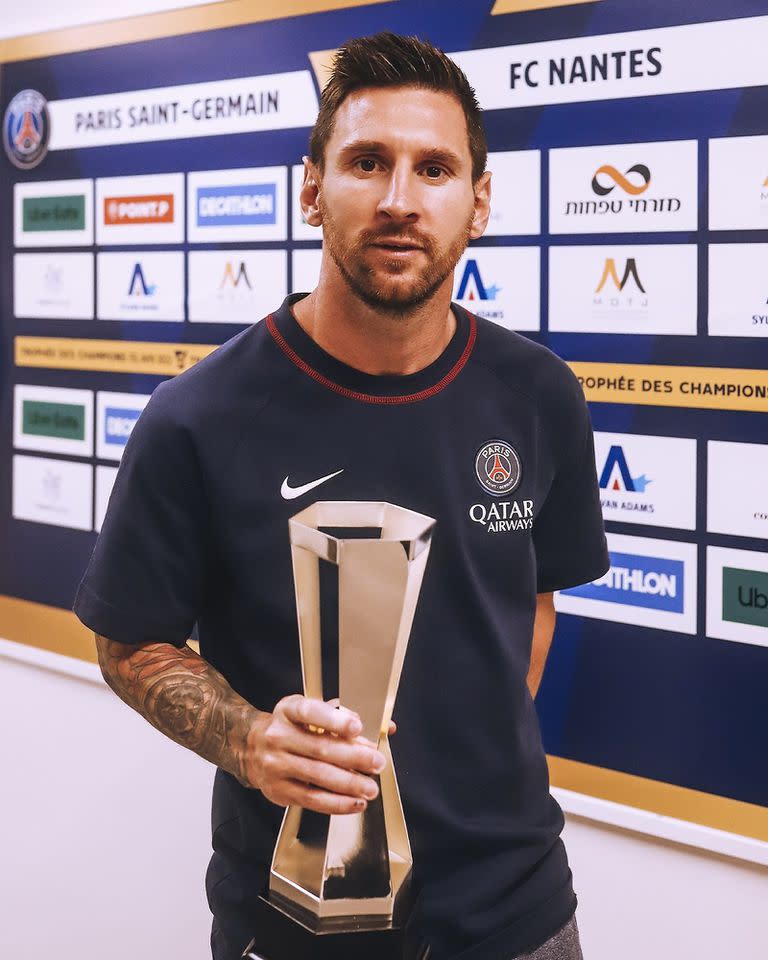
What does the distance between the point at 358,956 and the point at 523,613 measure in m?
0.38

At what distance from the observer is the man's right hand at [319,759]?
2.43 feet

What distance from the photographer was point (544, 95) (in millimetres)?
1467

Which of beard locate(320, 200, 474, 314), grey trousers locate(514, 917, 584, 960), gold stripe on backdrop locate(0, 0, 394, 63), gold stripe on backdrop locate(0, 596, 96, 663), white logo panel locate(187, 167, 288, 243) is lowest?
grey trousers locate(514, 917, 584, 960)

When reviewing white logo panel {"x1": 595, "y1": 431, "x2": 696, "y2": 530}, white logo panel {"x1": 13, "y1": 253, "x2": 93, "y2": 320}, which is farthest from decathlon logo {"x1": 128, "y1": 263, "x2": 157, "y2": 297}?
white logo panel {"x1": 595, "y1": 431, "x2": 696, "y2": 530}

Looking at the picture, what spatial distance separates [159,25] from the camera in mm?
1847

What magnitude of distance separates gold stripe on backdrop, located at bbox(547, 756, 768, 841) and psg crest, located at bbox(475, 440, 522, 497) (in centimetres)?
64

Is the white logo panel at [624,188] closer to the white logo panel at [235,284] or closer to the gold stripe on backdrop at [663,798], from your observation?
the white logo panel at [235,284]

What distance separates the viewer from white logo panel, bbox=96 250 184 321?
188cm

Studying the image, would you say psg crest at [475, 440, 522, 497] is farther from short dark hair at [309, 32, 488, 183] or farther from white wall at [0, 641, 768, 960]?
white wall at [0, 641, 768, 960]

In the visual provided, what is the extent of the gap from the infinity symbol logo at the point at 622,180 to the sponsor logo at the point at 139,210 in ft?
2.54

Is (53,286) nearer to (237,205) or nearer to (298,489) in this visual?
(237,205)

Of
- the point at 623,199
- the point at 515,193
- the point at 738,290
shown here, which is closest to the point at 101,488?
the point at 515,193

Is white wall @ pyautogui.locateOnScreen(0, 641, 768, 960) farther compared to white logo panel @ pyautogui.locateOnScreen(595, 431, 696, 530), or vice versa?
white wall @ pyautogui.locateOnScreen(0, 641, 768, 960)

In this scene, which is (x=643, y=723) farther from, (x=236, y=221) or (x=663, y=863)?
(x=236, y=221)
